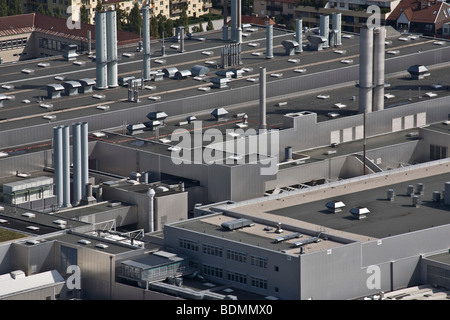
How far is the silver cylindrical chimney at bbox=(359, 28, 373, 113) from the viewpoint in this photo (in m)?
190

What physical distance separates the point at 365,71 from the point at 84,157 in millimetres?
40258

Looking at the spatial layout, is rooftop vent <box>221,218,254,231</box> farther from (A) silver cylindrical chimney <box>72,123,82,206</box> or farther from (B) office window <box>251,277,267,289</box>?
(A) silver cylindrical chimney <box>72,123,82,206</box>

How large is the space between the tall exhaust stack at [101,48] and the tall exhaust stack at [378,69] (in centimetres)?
3348

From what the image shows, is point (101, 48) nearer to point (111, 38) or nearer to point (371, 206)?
point (111, 38)

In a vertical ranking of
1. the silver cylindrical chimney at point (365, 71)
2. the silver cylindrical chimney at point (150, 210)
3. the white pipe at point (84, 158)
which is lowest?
the silver cylindrical chimney at point (150, 210)

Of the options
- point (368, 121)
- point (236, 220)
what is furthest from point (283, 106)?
point (236, 220)

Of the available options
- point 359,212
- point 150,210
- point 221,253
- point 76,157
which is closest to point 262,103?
point 76,157

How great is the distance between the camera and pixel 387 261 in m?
144

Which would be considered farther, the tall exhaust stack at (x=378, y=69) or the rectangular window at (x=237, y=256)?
the tall exhaust stack at (x=378, y=69)

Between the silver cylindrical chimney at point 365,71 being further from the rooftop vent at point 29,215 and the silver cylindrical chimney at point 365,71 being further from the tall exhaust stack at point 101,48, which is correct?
the rooftop vent at point 29,215

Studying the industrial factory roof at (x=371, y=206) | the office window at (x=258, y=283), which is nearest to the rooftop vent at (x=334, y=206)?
the industrial factory roof at (x=371, y=206)

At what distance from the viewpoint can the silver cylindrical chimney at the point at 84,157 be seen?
168m

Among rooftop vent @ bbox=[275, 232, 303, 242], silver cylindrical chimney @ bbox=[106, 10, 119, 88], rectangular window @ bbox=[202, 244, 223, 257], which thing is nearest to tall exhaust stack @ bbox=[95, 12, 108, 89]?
silver cylindrical chimney @ bbox=[106, 10, 119, 88]

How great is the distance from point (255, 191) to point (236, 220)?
20.0 m
